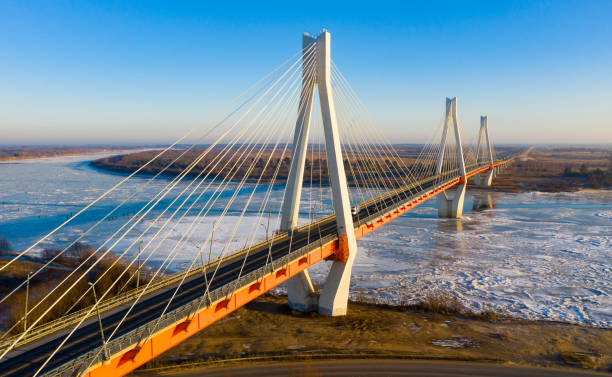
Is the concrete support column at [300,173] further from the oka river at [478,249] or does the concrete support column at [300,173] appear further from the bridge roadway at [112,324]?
the oka river at [478,249]

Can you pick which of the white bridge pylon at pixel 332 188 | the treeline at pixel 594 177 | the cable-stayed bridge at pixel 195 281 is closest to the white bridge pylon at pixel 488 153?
the treeline at pixel 594 177

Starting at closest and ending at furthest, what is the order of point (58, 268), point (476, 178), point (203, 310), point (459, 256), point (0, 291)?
point (203, 310) < point (0, 291) < point (58, 268) < point (459, 256) < point (476, 178)

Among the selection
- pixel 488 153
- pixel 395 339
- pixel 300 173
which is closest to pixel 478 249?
pixel 395 339

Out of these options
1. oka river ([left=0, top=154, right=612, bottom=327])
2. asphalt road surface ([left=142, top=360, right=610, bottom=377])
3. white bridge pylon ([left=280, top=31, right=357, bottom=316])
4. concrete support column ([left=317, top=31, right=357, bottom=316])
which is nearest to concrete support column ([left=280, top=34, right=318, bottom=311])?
white bridge pylon ([left=280, top=31, right=357, bottom=316])

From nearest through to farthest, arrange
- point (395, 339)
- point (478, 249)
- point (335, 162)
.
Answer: point (395, 339)
point (335, 162)
point (478, 249)

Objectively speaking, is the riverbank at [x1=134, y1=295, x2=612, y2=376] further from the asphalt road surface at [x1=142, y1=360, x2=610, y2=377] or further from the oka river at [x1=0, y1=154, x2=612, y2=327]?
the oka river at [x1=0, y1=154, x2=612, y2=327]

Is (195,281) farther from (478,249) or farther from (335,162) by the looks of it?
(478,249)

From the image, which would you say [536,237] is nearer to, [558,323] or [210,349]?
[558,323]

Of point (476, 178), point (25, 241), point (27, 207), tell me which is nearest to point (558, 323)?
point (25, 241)
